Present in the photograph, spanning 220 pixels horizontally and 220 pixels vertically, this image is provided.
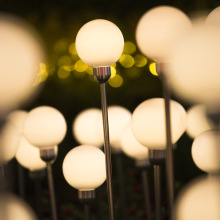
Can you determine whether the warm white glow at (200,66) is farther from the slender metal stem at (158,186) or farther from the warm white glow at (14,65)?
the slender metal stem at (158,186)

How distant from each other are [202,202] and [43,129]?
68cm

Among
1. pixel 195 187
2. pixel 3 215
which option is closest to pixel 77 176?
pixel 195 187

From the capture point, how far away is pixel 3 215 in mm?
615

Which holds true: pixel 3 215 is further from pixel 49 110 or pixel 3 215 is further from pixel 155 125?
pixel 49 110

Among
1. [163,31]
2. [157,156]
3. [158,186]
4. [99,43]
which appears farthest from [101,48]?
[158,186]

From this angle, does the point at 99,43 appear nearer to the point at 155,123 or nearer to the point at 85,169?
the point at 155,123

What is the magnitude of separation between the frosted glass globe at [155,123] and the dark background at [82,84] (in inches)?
54.2

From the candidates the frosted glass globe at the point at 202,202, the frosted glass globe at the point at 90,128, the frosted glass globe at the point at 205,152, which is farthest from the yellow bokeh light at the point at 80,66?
the frosted glass globe at the point at 202,202

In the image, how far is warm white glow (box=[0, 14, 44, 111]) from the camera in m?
0.60

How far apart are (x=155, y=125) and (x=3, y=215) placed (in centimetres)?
51

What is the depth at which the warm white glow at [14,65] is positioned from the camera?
0.60 m

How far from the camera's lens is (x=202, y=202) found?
0.76 meters

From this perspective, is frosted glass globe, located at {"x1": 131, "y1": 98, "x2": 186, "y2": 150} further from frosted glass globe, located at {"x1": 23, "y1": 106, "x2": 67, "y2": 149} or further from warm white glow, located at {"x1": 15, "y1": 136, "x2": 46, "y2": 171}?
warm white glow, located at {"x1": 15, "y1": 136, "x2": 46, "y2": 171}

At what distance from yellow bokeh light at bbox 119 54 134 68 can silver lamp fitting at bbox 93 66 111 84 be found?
2450mm
